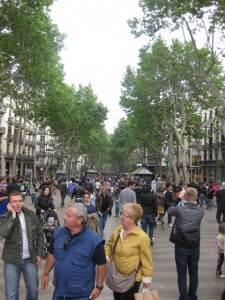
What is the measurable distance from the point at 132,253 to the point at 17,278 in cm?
146

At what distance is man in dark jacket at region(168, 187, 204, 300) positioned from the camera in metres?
5.53

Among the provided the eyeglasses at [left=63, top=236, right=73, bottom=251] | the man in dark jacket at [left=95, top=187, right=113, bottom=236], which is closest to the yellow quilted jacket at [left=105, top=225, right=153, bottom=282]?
the eyeglasses at [left=63, top=236, right=73, bottom=251]

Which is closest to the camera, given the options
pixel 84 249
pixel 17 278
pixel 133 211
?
pixel 84 249

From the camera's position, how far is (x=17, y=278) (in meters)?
4.56

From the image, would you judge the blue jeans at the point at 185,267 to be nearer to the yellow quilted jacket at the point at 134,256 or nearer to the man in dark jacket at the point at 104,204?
the yellow quilted jacket at the point at 134,256

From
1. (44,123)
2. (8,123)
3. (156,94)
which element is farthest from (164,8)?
(8,123)

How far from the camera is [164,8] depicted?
19.5 metres

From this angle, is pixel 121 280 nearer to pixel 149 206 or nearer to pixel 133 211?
pixel 133 211

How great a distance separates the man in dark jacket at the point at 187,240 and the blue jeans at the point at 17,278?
2.07 meters

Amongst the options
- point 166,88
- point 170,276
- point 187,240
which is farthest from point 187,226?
point 166,88

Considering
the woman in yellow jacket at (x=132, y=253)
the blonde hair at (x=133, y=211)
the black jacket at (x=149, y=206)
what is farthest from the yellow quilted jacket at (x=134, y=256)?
the black jacket at (x=149, y=206)

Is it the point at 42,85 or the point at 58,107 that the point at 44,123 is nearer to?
the point at 58,107

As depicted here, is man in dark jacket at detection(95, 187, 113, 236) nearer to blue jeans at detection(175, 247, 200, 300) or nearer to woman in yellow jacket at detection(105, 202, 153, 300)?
blue jeans at detection(175, 247, 200, 300)

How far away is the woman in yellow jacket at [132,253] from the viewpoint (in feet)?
13.2
